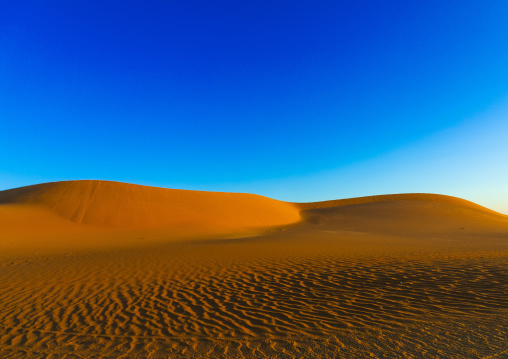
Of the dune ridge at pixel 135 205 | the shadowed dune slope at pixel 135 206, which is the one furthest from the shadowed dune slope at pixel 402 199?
the shadowed dune slope at pixel 135 206

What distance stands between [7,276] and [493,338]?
1381 cm

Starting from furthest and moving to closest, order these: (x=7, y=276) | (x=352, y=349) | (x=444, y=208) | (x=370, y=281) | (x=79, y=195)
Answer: (x=444, y=208) < (x=79, y=195) < (x=7, y=276) < (x=370, y=281) < (x=352, y=349)

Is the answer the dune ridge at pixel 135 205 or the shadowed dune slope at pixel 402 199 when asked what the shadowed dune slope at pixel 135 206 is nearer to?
the dune ridge at pixel 135 205

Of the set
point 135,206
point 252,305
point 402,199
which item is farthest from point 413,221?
point 402,199

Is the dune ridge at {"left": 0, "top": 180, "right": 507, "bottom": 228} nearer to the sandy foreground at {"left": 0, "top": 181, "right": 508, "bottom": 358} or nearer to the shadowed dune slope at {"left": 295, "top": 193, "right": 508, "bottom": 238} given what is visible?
the shadowed dune slope at {"left": 295, "top": 193, "right": 508, "bottom": 238}

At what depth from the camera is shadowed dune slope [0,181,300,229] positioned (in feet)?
103

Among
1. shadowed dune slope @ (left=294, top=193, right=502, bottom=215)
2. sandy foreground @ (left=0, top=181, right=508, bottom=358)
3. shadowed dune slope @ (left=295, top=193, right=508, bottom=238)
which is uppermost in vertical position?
shadowed dune slope @ (left=294, top=193, right=502, bottom=215)

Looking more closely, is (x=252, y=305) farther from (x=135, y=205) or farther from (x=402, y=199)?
(x=402, y=199)

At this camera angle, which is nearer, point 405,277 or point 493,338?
point 493,338

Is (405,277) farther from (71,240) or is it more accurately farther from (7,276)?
(71,240)

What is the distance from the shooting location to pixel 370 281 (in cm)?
791

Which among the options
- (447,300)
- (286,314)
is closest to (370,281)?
(447,300)

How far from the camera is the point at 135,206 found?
35344 millimetres

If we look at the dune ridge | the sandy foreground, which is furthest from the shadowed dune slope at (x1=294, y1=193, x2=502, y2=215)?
the sandy foreground
